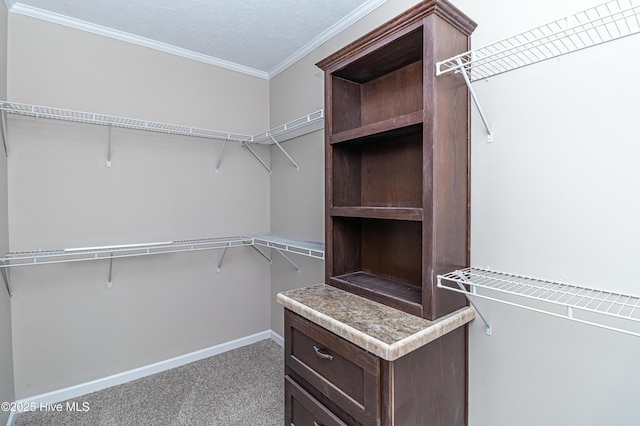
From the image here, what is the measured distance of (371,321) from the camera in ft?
3.71

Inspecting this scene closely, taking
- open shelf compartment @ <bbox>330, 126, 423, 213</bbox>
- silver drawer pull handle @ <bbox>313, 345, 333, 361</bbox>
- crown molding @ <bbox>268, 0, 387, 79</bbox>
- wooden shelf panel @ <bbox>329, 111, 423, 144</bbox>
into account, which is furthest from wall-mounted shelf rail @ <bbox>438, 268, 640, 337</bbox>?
crown molding @ <bbox>268, 0, 387, 79</bbox>

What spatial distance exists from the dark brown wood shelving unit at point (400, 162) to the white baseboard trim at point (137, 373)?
1.48 metres

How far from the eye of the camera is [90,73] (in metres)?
2.00

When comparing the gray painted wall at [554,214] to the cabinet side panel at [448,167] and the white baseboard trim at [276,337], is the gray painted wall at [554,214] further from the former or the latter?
the white baseboard trim at [276,337]

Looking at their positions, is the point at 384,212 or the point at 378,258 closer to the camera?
the point at 384,212

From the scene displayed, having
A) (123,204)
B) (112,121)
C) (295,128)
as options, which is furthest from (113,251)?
(295,128)

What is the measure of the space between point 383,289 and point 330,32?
Answer: 1670mm

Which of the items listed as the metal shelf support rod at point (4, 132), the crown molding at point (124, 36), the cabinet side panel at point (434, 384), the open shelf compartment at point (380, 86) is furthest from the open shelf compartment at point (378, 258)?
the metal shelf support rod at point (4, 132)

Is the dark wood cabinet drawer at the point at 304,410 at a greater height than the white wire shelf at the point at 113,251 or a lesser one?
lesser

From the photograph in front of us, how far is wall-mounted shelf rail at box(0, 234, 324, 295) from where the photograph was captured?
176cm

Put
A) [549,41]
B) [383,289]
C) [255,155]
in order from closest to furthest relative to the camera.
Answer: [549,41] < [383,289] < [255,155]

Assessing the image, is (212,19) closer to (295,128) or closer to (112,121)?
(295,128)

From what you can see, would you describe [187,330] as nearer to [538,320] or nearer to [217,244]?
[217,244]

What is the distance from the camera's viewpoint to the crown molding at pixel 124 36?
1.82 meters
